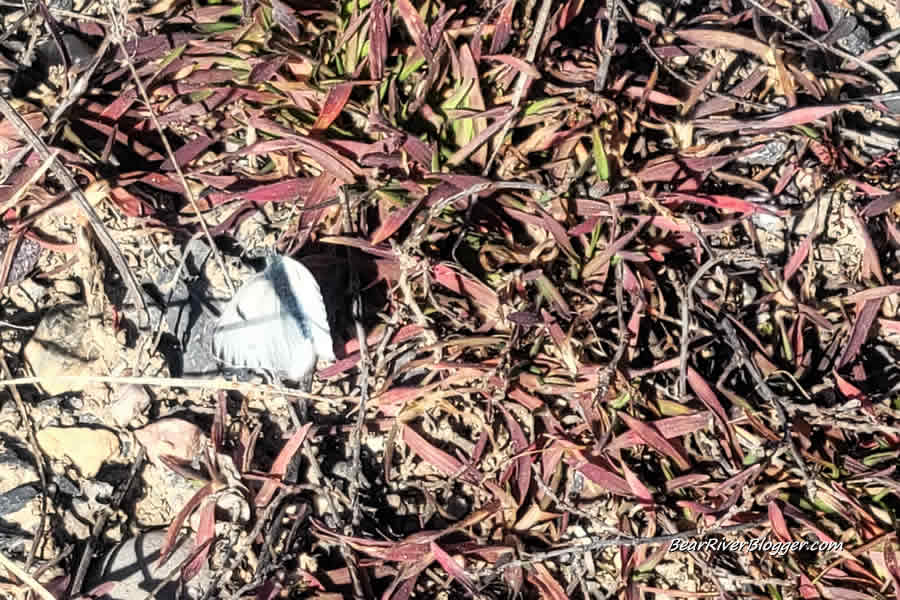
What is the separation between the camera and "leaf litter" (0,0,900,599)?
178cm

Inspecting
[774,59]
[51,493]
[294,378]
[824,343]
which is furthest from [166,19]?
[824,343]

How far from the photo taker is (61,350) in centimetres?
182

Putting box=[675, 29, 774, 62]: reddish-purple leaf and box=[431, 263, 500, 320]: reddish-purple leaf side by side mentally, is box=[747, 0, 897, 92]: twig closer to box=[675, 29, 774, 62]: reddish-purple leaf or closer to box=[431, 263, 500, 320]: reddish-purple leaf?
box=[675, 29, 774, 62]: reddish-purple leaf

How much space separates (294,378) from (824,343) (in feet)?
3.79

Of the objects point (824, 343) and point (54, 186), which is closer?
point (54, 186)

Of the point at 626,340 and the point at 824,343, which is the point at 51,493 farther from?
the point at 824,343

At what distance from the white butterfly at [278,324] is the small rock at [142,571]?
41 cm

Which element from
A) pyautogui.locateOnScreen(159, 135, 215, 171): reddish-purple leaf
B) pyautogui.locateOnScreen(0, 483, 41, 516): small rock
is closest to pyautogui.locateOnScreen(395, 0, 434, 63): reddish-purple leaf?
pyautogui.locateOnScreen(159, 135, 215, 171): reddish-purple leaf

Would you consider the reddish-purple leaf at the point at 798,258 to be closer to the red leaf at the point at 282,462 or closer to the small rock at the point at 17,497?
the red leaf at the point at 282,462

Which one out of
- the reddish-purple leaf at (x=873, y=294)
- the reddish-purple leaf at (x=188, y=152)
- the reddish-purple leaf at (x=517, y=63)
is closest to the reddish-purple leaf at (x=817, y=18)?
the reddish-purple leaf at (x=873, y=294)

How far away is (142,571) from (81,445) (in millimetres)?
282

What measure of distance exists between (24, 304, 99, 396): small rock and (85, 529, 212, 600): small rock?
0.34 m

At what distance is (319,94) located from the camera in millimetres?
1804

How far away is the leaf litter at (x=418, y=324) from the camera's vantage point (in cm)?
178
